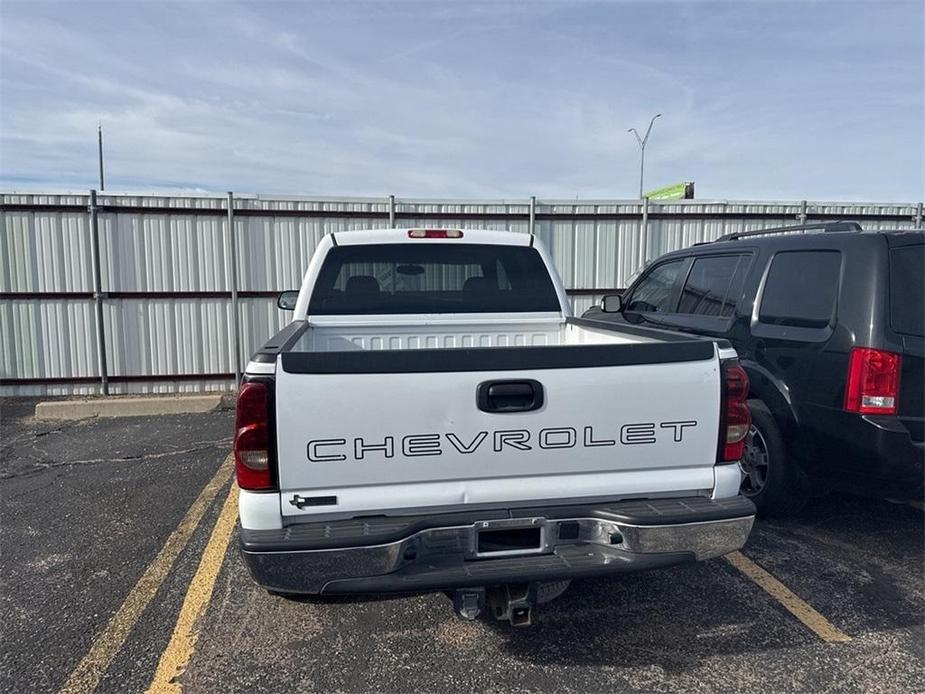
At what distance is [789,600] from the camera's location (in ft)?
10.6

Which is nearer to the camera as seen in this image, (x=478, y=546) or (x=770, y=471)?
(x=478, y=546)

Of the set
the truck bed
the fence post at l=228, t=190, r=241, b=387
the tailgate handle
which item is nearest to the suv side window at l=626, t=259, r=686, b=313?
the truck bed

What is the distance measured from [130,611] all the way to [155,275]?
21.0 ft

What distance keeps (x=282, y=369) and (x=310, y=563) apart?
2.33 ft

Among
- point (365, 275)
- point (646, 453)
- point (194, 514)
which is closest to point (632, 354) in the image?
point (646, 453)

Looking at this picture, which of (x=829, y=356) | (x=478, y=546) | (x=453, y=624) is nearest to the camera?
(x=478, y=546)

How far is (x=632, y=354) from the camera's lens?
249 centimetres

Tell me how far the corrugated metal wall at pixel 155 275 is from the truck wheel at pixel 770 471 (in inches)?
232

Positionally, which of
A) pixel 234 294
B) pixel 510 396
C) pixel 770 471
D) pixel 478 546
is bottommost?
pixel 770 471

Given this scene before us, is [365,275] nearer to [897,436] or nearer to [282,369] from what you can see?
[282,369]

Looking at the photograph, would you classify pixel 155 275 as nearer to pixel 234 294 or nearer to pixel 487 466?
pixel 234 294

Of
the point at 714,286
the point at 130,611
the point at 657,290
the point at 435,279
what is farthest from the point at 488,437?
the point at 657,290

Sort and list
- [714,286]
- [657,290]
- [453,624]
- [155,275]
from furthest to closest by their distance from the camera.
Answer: [155,275] < [657,290] < [714,286] < [453,624]

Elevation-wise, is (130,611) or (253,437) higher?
(253,437)
